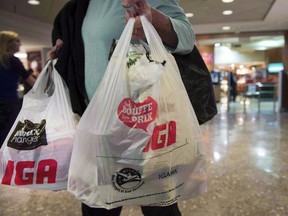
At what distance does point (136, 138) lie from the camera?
0.66m

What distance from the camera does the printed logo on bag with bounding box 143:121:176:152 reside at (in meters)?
0.65

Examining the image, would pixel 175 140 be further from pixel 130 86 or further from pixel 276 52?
pixel 276 52

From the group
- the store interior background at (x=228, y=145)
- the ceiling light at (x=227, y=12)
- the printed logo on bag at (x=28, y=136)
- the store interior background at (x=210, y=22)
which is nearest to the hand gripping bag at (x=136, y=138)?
the printed logo on bag at (x=28, y=136)

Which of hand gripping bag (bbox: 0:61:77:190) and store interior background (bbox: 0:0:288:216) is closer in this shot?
hand gripping bag (bbox: 0:61:77:190)

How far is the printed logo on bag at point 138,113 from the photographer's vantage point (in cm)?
66

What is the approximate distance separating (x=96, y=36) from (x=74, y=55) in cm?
10

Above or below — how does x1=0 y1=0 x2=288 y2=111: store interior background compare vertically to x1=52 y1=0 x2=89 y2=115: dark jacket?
above

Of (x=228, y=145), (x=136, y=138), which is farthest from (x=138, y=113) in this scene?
(x=228, y=145)

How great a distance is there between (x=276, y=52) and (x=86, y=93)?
54.5ft

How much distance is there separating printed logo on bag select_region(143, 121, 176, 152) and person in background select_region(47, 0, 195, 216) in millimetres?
251

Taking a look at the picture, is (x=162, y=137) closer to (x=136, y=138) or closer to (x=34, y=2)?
(x=136, y=138)

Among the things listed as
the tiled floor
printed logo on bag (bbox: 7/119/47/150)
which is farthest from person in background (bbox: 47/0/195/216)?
the tiled floor

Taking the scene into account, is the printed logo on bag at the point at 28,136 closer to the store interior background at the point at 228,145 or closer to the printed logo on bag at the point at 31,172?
the printed logo on bag at the point at 31,172

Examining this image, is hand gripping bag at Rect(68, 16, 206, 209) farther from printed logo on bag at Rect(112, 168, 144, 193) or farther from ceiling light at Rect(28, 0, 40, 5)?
ceiling light at Rect(28, 0, 40, 5)
